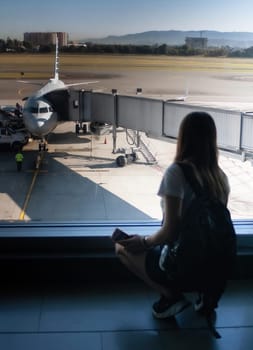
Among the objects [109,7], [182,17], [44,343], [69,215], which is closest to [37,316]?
[44,343]

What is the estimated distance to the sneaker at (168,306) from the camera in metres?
2.31

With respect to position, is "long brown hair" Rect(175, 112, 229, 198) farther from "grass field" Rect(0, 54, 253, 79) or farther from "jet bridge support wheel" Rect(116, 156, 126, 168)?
"jet bridge support wheel" Rect(116, 156, 126, 168)

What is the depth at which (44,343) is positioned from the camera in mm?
2127

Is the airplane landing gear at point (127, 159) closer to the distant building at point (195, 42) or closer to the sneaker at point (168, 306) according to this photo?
the distant building at point (195, 42)

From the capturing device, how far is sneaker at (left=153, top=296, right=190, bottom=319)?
2312 mm

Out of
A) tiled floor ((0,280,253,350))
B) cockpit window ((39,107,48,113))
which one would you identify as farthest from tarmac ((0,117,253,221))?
cockpit window ((39,107,48,113))

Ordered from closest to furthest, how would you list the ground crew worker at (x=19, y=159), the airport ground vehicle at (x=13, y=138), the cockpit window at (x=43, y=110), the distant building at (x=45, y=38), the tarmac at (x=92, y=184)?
the distant building at (x=45, y=38)
the tarmac at (x=92, y=184)
the ground crew worker at (x=19, y=159)
the airport ground vehicle at (x=13, y=138)
the cockpit window at (x=43, y=110)

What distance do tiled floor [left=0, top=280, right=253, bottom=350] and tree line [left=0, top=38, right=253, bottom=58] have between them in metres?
2.67

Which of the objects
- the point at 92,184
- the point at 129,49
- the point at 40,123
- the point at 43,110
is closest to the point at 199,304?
the point at 129,49

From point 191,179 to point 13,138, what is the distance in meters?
9.28

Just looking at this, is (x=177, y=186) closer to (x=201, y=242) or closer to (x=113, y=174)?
(x=201, y=242)

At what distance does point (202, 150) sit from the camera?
2.11 m

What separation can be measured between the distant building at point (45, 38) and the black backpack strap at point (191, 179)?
328cm

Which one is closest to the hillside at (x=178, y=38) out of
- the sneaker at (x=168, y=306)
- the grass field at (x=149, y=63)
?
the grass field at (x=149, y=63)
